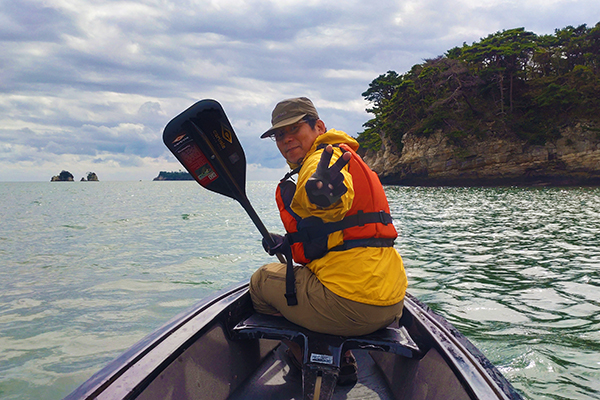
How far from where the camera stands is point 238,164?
3.45 m

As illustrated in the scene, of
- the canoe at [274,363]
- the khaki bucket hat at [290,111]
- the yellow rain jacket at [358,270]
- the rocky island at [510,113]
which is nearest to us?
the canoe at [274,363]

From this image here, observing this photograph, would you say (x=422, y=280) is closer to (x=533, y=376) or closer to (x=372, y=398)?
(x=533, y=376)

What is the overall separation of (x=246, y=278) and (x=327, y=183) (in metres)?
2.89

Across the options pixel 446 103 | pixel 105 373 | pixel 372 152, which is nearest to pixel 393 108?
pixel 446 103

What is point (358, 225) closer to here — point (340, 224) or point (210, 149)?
point (340, 224)

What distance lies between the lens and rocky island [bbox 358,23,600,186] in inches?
1524

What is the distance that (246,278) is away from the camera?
440cm

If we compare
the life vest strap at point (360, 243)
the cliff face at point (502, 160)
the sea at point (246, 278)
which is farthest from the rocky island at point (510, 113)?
the life vest strap at point (360, 243)

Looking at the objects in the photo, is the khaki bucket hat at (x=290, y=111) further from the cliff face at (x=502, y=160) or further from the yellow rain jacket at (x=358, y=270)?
the cliff face at (x=502, y=160)

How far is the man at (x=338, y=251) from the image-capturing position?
2184 mm

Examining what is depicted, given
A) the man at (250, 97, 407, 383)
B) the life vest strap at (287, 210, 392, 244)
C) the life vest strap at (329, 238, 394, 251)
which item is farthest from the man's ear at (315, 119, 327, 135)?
the life vest strap at (329, 238, 394, 251)

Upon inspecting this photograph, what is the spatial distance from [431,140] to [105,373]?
160ft

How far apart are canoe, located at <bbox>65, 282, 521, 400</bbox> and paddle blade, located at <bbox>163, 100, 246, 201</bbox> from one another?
98 cm

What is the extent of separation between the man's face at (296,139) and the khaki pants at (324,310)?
79 cm
